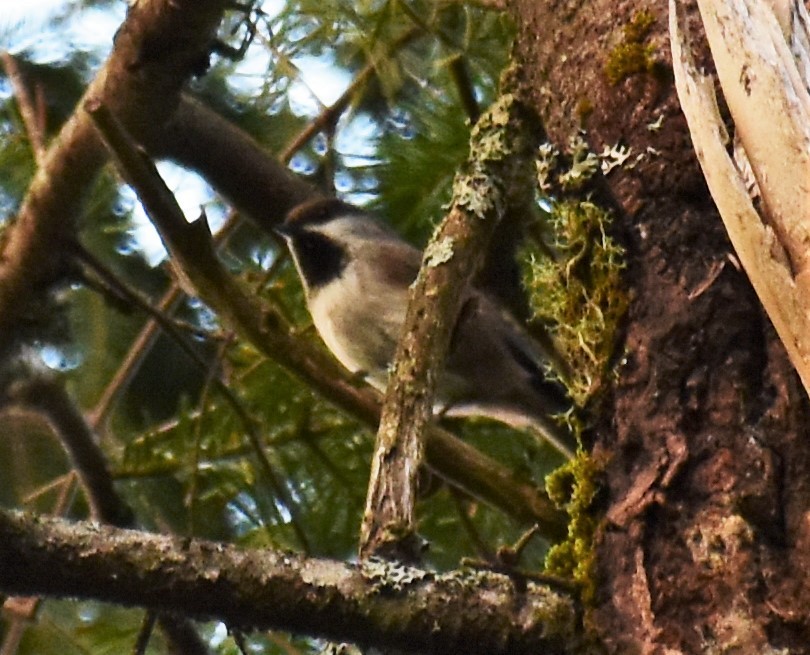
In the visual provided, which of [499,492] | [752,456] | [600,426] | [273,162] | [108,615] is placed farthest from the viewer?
[273,162]

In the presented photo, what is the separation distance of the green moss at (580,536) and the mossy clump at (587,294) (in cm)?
7

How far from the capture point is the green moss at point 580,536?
110 cm

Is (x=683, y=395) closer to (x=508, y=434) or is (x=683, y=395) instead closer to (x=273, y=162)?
(x=508, y=434)

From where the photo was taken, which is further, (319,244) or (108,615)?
(319,244)

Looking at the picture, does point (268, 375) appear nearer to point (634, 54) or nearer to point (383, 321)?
point (383, 321)

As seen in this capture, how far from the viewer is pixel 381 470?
1.15 metres

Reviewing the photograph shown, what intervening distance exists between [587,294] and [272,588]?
443 mm

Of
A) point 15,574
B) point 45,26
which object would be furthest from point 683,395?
point 45,26

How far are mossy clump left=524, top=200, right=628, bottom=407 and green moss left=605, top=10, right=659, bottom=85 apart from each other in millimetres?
143

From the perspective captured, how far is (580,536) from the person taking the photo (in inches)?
45.0

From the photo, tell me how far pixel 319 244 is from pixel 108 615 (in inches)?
32.7

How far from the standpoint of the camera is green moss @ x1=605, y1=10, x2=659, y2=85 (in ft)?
4.17

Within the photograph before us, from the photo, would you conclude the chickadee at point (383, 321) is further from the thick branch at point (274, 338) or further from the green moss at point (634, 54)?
the green moss at point (634, 54)

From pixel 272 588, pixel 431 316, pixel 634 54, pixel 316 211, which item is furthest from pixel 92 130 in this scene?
pixel 272 588
